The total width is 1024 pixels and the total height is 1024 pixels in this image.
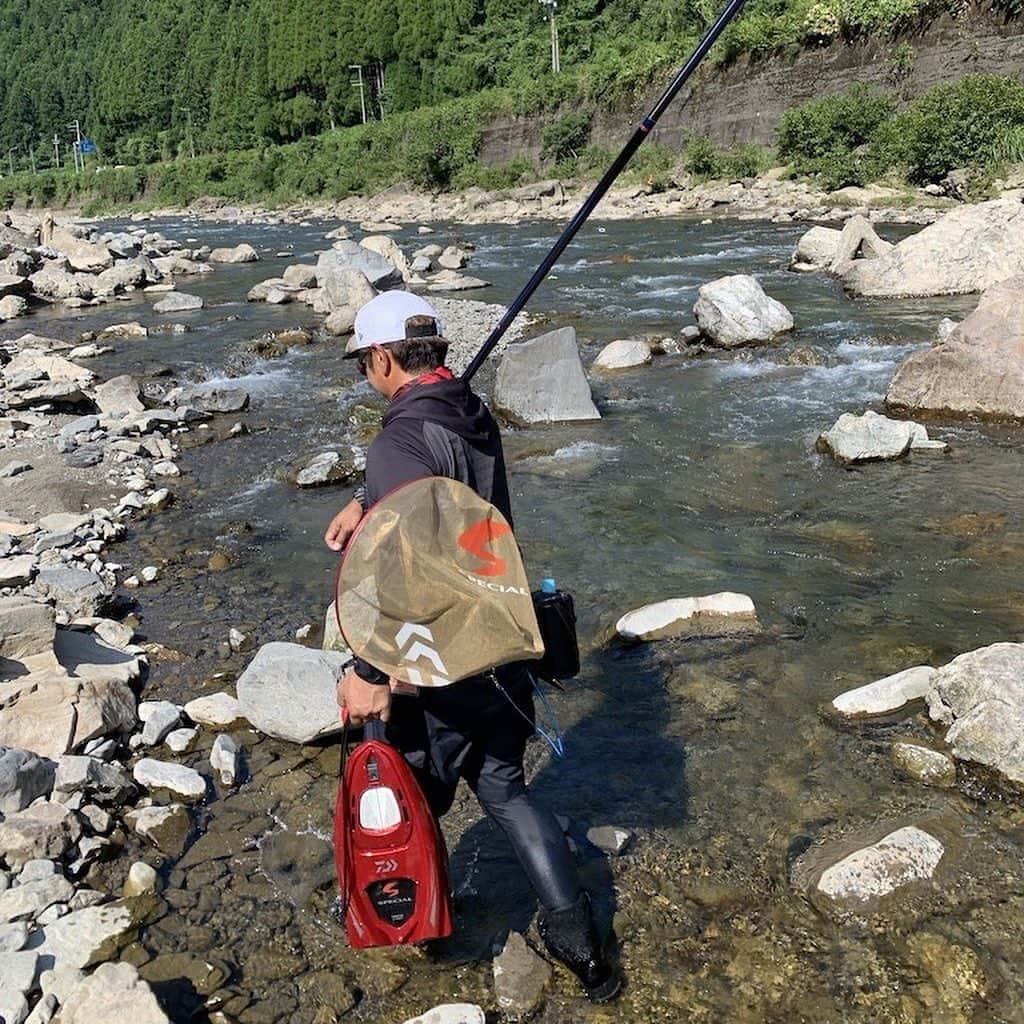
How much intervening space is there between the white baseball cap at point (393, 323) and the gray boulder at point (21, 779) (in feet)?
7.86

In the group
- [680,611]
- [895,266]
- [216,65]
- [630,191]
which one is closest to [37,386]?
[680,611]

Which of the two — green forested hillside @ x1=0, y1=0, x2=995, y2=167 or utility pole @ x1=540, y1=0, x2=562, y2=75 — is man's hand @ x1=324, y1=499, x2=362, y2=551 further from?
utility pole @ x1=540, y1=0, x2=562, y2=75

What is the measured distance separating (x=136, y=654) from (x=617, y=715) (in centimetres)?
282

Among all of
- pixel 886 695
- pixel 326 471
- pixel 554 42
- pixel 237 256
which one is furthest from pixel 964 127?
pixel 554 42

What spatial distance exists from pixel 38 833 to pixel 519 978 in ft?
6.45

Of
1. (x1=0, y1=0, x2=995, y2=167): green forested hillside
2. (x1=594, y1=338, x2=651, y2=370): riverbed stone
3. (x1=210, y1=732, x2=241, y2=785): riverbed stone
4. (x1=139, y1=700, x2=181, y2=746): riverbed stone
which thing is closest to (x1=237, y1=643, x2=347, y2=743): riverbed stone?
(x1=210, y1=732, x2=241, y2=785): riverbed stone

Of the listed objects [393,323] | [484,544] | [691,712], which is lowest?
[691,712]

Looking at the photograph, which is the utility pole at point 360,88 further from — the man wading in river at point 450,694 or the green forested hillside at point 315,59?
the man wading in river at point 450,694

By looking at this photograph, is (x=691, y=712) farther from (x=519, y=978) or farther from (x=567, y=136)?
(x=567, y=136)

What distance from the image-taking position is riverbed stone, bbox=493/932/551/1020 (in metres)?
2.92

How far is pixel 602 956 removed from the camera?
291 cm

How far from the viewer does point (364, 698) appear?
2643mm

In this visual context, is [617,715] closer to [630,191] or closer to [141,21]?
[630,191]

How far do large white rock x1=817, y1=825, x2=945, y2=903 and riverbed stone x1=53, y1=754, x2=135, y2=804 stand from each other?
2.92m
